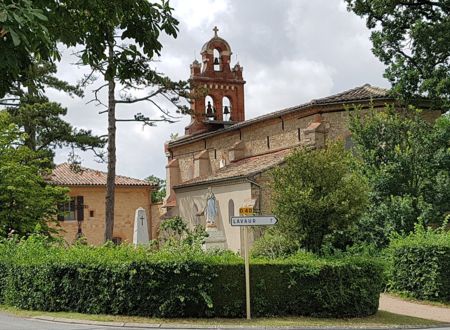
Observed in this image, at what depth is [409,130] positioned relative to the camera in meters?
26.6

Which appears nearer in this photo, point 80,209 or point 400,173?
point 400,173

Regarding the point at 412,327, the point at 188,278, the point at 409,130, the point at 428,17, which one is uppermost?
the point at 428,17

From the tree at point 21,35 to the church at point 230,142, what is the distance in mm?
20123

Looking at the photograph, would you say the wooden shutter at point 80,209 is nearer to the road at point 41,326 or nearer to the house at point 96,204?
the house at point 96,204

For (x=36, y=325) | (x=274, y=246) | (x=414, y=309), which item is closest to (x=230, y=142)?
(x=274, y=246)

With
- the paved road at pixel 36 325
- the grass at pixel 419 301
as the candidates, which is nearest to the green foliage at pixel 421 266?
the grass at pixel 419 301

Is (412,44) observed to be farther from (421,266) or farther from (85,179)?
(85,179)

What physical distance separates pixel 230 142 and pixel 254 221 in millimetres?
27977

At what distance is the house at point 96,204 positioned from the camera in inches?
1838

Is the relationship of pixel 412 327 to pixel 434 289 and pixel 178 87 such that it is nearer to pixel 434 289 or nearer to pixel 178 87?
pixel 434 289

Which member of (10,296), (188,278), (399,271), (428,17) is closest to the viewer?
(188,278)

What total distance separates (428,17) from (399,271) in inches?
577

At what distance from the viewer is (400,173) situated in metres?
25.4

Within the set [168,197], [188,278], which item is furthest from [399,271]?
[168,197]
